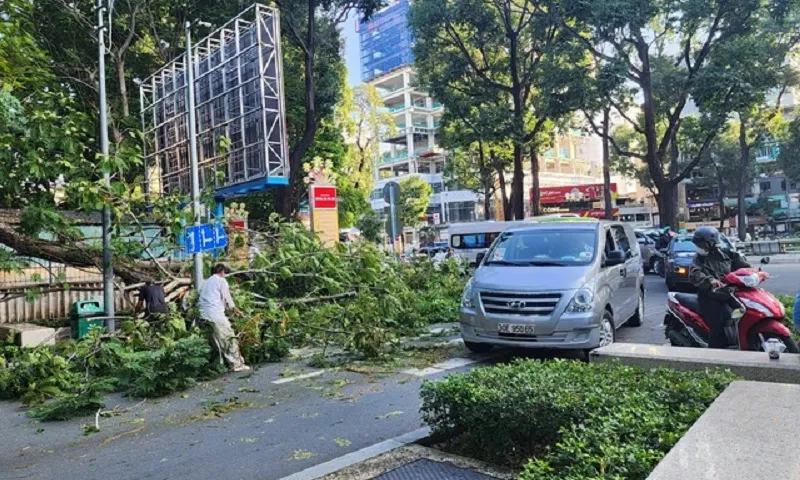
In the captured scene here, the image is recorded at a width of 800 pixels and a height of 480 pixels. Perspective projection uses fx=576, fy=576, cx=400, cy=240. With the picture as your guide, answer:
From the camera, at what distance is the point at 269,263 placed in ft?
35.6

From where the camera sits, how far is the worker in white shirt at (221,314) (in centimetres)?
790

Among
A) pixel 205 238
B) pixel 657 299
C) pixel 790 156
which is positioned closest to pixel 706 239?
pixel 205 238

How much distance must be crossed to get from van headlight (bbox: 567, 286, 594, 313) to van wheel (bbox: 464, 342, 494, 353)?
1.43 m

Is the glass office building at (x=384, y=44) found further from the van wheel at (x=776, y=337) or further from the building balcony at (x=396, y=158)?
the van wheel at (x=776, y=337)

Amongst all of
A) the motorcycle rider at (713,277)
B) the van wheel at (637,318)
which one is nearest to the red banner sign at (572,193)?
the van wheel at (637,318)

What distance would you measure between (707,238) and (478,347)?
3358 millimetres

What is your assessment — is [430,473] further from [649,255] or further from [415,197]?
[415,197]

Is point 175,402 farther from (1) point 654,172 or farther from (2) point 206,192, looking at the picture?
(1) point 654,172

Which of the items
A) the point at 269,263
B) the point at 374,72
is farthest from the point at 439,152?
the point at 269,263

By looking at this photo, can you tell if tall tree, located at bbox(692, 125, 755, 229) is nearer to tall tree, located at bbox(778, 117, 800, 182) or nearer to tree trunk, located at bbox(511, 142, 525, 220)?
tall tree, located at bbox(778, 117, 800, 182)

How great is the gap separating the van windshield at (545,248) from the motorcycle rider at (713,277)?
72.7 inches

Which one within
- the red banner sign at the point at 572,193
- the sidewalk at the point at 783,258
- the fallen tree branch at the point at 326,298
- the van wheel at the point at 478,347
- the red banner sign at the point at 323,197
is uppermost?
the red banner sign at the point at 572,193

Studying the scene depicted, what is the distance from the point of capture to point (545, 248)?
831 centimetres

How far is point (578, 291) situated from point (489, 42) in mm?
20284
